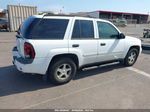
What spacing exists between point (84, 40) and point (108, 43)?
100cm

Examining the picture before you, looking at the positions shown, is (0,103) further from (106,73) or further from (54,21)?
(106,73)

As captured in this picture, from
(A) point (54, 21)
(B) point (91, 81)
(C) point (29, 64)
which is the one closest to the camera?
(C) point (29, 64)

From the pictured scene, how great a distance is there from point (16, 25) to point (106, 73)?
17.3 metres

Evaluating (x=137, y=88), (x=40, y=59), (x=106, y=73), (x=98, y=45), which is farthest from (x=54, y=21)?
(x=137, y=88)

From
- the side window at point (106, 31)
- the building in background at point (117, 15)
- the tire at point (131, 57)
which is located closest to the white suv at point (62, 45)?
the side window at point (106, 31)

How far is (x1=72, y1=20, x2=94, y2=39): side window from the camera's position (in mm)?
3657

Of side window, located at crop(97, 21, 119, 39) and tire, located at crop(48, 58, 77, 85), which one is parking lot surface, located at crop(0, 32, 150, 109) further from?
side window, located at crop(97, 21, 119, 39)

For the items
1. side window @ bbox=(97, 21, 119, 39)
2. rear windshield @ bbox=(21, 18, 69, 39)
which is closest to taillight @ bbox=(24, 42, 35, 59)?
rear windshield @ bbox=(21, 18, 69, 39)

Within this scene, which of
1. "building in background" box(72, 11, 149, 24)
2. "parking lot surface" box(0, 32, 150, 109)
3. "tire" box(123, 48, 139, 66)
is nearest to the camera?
"parking lot surface" box(0, 32, 150, 109)

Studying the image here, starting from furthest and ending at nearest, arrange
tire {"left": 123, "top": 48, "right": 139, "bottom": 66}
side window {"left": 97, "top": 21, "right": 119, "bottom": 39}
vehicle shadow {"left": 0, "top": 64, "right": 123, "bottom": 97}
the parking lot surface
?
tire {"left": 123, "top": 48, "right": 139, "bottom": 66} < side window {"left": 97, "top": 21, "right": 119, "bottom": 39} < vehicle shadow {"left": 0, "top": 64, "right": 123, "bottom": 97} < the parking lot surface

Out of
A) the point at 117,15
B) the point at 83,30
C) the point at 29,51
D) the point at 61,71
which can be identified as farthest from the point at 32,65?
the point at 117,15

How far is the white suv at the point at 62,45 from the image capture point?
3.14 meters

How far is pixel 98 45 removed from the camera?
407cm

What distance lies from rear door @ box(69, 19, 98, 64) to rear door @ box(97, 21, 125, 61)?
0.26 metres
